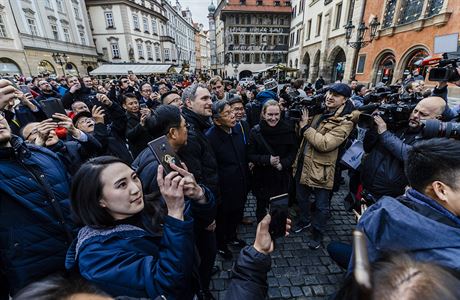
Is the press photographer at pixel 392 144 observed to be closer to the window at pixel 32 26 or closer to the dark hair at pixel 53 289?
the dark hair at pixel 53 289

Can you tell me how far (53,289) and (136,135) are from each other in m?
2.98

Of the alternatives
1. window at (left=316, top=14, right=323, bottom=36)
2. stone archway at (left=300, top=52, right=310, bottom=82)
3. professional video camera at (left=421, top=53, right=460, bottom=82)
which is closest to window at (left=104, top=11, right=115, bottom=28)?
stone archway at (left=300, top=52, right=310, bottom=82)

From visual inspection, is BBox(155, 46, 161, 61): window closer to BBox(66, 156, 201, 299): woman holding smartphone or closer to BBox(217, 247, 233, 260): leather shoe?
BBox(217, 247, 233, 260): leather shoe

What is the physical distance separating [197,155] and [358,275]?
2.02 metres

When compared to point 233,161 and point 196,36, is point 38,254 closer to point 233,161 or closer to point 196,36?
point 233,161

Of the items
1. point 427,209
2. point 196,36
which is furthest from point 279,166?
point 196,36

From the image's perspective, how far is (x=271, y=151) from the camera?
3262 millimetres

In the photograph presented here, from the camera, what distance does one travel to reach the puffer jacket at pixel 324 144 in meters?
2.88

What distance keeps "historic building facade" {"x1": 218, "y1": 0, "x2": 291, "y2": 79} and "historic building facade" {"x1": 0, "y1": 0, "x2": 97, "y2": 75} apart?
22.9m

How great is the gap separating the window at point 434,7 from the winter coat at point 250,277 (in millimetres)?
16842

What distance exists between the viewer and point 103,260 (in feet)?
3.76

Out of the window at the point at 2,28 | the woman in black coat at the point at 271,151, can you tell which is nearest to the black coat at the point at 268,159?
the woman in black coat at the point at 271,151

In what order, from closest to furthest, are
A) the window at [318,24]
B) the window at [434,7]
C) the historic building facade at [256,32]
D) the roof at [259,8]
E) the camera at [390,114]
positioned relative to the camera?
the camera at [390,114], the window at [434,7], the window at [318,24], the roof at [259,8], the historic building facade at [256,32]

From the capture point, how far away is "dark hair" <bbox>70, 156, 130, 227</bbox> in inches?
50.5
